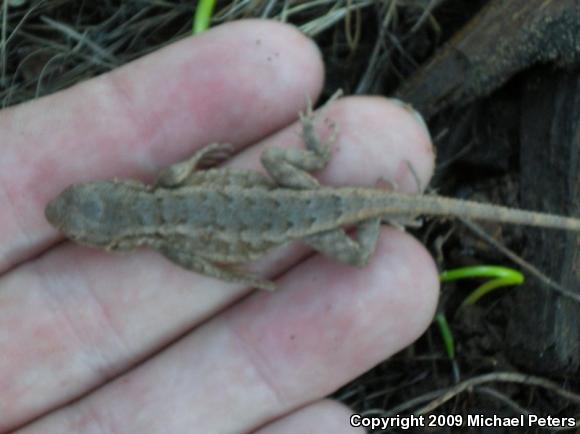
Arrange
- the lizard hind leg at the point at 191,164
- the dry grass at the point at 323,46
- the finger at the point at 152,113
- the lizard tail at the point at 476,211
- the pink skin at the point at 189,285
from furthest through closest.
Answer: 1. the dry grass at the point at 323,46
2. the finger at the point at 152,113
3. the lizard hind leg at the point at 191,164
4. the pink skin at the point at 189,285
5. the lizard tail at the point at 476,211

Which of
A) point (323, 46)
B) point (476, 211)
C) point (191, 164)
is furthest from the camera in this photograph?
point (323, 46)

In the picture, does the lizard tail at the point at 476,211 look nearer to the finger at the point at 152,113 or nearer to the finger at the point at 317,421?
the finger at the point at 152,113

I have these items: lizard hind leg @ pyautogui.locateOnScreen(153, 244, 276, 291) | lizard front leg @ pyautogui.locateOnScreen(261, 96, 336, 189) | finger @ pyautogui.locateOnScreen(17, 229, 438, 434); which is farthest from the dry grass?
lizard hind leg @ pyautogui.locateOnScreen(153, 244, 276, 291)

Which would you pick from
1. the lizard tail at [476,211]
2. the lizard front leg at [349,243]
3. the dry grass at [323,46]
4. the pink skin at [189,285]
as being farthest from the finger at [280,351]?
the dry grass at [323,46]

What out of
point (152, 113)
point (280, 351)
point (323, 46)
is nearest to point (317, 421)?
point (280, 351)

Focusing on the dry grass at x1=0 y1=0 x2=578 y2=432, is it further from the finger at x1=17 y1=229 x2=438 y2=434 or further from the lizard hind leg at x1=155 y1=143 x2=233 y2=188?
the lizard hind leg at x1=155 y1=143 x2=233 y2=188

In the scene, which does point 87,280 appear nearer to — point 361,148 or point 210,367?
point 210,367

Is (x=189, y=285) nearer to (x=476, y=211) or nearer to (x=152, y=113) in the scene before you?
(x=152, y=113)
